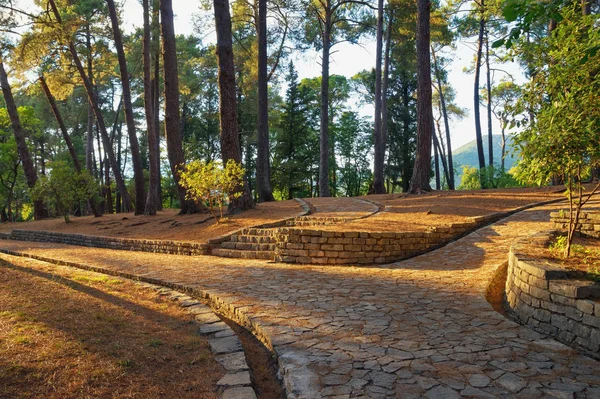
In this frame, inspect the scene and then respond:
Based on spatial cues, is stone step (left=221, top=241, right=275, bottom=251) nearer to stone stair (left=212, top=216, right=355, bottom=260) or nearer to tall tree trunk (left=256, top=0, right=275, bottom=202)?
stone stair (left=212, top=216, right=355, bottom=260)

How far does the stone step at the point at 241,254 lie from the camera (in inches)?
327

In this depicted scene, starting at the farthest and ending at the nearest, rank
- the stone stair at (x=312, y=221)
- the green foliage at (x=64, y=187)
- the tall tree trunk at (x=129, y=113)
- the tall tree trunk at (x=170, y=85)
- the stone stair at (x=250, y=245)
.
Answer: the green foliage at (x=64, y=187), the tall tree trunk at (x=129, y=113), the tall tree trunk at (x=170, y=85), the stone stair at (x=312, y=221), the stone stair at (x=250, y=245)

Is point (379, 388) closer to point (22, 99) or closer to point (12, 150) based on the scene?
point (12, 150)

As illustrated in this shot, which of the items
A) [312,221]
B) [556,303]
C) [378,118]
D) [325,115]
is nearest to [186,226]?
[312,221]

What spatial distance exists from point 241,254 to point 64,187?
41.8 feet

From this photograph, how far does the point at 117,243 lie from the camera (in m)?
11.5

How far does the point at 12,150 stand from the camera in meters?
23.6

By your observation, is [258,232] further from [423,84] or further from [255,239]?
[423,84]

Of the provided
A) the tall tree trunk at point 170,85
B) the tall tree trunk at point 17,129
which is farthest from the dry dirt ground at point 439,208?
the tall tree trunk at point 17,129

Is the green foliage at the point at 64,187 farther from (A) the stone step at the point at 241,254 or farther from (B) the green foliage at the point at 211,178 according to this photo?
(A) the stone step at the point at 241,254

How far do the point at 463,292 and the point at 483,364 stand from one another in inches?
88.9

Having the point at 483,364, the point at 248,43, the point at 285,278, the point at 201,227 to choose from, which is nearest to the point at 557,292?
the point at 483,364

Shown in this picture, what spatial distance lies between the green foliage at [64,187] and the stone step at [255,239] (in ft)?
38.7

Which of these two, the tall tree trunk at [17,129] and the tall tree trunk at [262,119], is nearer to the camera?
the tall tree trunk at [262,119]
